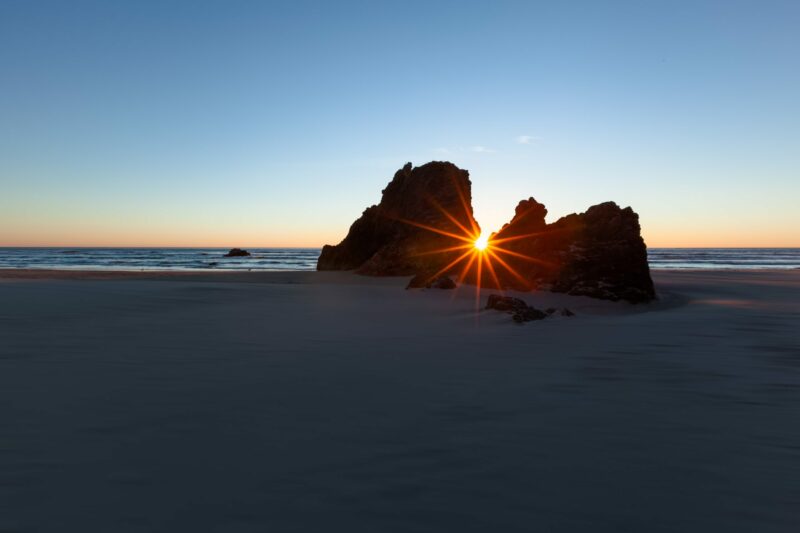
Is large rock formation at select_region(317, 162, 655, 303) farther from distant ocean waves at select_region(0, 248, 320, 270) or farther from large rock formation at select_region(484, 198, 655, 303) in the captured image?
distant ocean waves at select_region(0, 248, 320, 270)

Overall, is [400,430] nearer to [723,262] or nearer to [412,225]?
[412,225]

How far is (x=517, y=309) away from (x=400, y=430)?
20.4 feet

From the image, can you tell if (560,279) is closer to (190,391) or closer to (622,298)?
(622,298)

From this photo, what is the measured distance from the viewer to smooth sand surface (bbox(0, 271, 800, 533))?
264 centimetres

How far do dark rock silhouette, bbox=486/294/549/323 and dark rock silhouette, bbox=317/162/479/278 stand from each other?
522 inches

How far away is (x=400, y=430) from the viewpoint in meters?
3.75

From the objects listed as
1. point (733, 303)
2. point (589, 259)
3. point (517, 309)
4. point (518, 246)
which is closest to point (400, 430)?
point (517, 309)

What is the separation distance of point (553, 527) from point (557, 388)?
2.50 m

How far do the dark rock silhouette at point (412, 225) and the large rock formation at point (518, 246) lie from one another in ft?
0.19

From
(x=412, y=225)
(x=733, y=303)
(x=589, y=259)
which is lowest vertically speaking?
(x=733, y=303)

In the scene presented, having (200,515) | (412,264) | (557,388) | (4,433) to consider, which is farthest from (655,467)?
(412,264)

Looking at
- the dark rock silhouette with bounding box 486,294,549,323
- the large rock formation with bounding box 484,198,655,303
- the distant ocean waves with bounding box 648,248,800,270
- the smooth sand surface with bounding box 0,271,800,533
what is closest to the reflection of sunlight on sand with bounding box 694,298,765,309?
the large rock formation with bounding box 484,198,655,303

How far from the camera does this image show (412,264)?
2488cm

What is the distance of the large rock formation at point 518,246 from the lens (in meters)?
11.9
